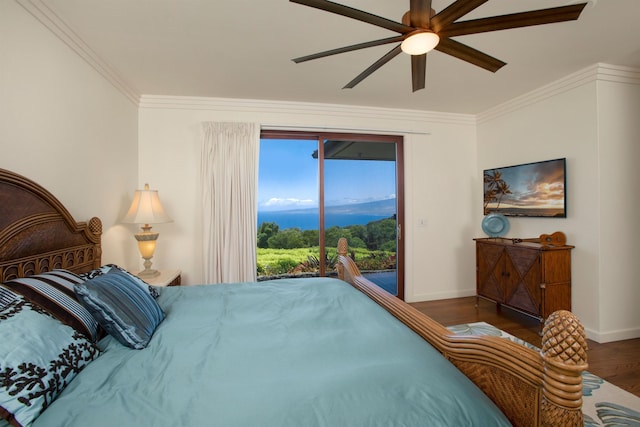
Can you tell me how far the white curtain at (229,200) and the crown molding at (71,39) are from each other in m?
0.89

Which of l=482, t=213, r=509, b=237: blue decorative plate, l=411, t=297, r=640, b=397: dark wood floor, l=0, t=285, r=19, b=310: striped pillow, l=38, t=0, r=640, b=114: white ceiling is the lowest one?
l=411, t=297, r=640, b=397: dark wood floor

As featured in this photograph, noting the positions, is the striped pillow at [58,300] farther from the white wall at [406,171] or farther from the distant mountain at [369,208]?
the distant mountain at [369,208]

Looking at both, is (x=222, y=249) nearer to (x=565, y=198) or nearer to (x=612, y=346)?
(x=565, y=198)

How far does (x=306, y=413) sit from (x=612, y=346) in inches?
134

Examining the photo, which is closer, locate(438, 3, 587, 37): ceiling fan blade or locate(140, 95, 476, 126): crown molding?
locate(438, 3, 587, 37): ceiling fan blade

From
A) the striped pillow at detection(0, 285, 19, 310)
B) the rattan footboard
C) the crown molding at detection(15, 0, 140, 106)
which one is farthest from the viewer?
the crown molding at detection(15, 0, 140, 106)

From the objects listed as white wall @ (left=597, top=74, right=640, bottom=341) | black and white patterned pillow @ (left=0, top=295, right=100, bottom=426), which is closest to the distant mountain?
white wall @ (left=597, top=74, right=640, bottom=341)

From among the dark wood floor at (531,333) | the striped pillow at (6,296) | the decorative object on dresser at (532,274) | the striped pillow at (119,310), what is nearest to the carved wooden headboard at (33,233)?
the striped pillow at (6,296)

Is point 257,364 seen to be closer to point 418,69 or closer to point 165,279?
point 418,69

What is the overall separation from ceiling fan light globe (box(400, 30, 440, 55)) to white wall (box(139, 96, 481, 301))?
2.18 m

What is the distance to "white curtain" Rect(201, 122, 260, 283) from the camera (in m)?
3.32

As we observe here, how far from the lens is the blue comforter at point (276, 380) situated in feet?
2.73

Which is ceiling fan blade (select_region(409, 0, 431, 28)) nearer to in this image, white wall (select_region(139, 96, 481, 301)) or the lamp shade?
white wall (select_region(139, 96, 481, 301))

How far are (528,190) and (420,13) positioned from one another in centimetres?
288
